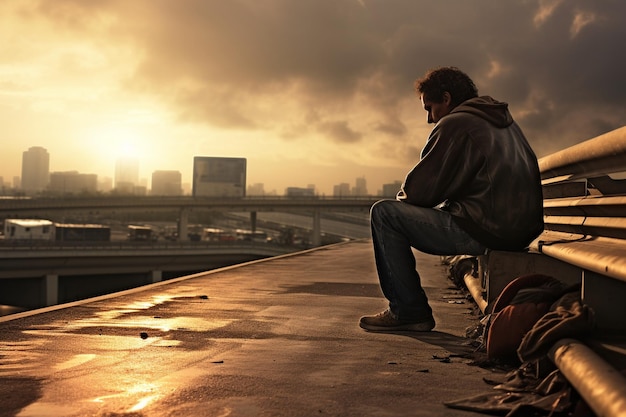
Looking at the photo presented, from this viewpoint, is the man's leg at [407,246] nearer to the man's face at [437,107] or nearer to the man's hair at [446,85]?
the man's face at [437,107]

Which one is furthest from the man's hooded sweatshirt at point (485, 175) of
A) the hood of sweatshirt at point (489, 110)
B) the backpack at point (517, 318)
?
the backpack at point (517, 318)

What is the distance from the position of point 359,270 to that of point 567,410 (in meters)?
10.5

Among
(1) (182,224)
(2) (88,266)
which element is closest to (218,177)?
(1) (182,224)

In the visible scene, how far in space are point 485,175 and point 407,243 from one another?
0.78 m

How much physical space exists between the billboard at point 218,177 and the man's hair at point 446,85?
103463mm

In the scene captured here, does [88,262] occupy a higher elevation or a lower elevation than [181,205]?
lower

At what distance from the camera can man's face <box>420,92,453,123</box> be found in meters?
5.27

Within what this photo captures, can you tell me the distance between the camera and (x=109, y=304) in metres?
6.92

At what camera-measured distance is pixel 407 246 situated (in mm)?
5195

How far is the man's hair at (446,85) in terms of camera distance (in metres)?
5.27

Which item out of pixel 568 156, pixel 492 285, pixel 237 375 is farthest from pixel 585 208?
pixel 237 375

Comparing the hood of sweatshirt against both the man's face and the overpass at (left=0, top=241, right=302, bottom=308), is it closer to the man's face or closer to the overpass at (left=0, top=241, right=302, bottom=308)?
the man's face

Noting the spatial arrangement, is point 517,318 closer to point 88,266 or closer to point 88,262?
point 88,262

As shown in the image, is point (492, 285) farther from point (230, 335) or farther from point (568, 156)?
point (230, 335)
